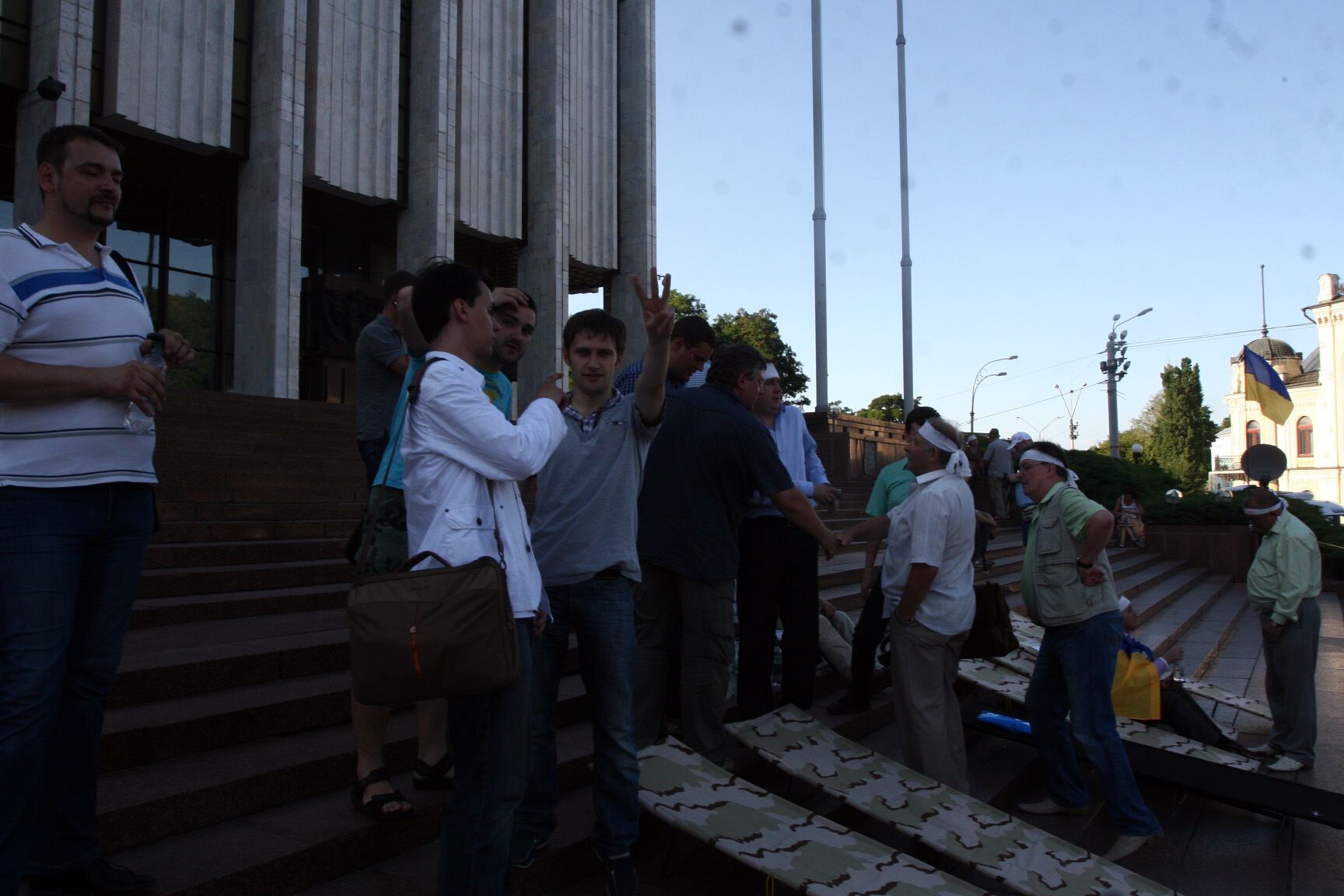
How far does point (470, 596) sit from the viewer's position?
2189 mm

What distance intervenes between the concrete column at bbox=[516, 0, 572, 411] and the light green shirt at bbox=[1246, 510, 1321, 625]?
59.0 ft

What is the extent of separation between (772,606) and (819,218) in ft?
57.6

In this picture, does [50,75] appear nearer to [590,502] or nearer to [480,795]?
[590,502]

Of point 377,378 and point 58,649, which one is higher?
point 377,378

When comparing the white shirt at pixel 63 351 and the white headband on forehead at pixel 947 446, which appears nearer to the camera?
the white shirt at pixel 63 351

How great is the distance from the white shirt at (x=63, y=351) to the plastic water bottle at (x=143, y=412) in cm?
Result: 2

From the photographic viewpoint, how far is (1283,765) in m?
6.18

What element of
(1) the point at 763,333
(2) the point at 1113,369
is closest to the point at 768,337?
(1) the point at 763,333

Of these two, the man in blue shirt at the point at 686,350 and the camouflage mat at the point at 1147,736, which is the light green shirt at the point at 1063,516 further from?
the man in blue shirt at the point at 686,350

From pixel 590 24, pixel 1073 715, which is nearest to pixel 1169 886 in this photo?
pixel 1073 715

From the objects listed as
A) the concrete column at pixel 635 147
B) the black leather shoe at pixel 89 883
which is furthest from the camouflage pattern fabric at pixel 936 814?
the concrete column at pixel 635 147

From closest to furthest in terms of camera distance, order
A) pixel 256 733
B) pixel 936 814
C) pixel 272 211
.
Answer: pixel 256 733
pixel 936 814
pixel 272 211

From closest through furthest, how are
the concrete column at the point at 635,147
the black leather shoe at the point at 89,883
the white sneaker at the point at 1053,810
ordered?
the black leather shoe at the point at 89,883 → the white sneaker at the point at 1053,810 → the concrete column at the point at 635,147

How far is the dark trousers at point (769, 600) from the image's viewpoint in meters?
4.84
